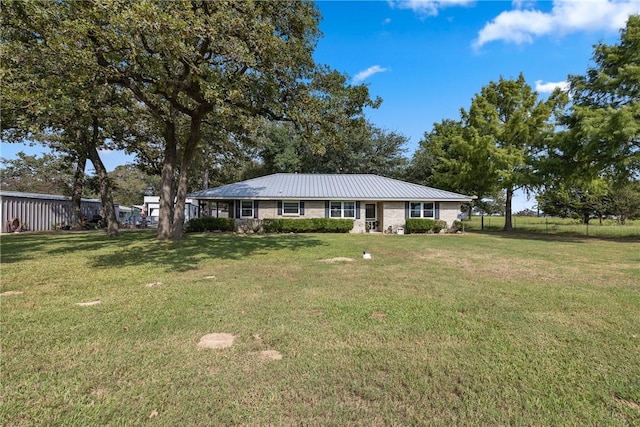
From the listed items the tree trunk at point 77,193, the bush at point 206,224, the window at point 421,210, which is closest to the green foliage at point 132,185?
the tree trunk at point 77,193

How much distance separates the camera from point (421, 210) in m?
22.6

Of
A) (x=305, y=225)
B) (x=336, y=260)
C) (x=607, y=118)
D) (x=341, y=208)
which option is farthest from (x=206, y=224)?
(x=607, y=118)

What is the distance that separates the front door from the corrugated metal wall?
826 inches

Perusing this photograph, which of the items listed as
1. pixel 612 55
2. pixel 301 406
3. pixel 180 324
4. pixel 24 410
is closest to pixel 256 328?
pixel 180 324

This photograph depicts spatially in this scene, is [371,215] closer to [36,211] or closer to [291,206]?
[291,206]

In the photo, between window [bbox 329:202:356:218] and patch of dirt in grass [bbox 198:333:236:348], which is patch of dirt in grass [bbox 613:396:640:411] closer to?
patch of dirt in grass [bbox 198:333:236:348]

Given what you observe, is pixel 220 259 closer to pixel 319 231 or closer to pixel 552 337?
pixel 552 337

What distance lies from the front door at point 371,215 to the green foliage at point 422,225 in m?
2.34

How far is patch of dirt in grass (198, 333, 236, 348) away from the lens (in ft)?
11.8

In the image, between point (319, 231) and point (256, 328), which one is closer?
point (256, 328)

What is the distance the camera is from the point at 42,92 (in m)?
8.67

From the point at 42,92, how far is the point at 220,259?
629cm

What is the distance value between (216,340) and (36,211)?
24.6 m

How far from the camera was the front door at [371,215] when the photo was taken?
2300 cm
